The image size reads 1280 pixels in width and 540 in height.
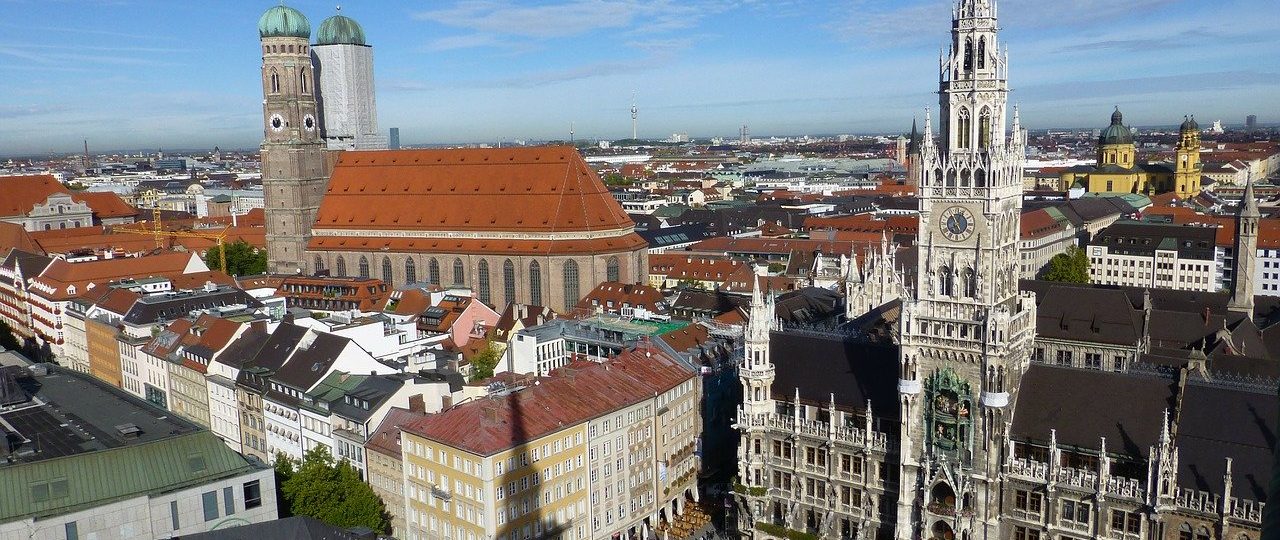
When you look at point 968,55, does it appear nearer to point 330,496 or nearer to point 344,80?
point 330,496

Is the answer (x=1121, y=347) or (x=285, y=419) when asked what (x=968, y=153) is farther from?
(x=285, y=419)

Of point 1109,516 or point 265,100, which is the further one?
point 265,100

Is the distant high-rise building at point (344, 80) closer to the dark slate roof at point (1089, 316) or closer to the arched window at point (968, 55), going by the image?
the dark slate roof at point (1089, 316)

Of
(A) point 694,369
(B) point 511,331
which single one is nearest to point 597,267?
(B) point 511,331

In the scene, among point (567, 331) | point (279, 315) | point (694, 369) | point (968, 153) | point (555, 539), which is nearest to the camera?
point (968, 153)

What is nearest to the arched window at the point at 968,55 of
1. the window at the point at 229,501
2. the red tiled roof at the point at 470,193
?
the window at the point at 229,501
